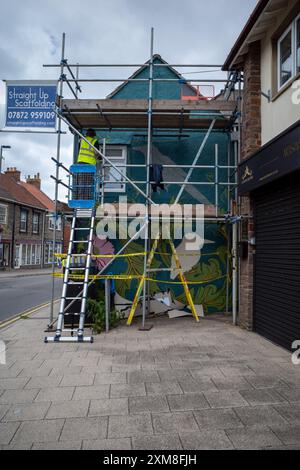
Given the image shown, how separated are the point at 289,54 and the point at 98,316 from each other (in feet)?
20.0

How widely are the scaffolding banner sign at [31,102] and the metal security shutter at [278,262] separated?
15.7 feet

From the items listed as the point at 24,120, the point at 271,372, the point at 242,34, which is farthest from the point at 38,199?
the point at 271,372

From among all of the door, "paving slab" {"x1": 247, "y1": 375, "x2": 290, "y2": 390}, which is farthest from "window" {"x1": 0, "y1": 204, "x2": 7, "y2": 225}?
"paving slab" {"x1": 247, "y1": 375, "x2": 290, "y2": 390}

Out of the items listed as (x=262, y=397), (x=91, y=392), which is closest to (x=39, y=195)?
(x=91, y=392)

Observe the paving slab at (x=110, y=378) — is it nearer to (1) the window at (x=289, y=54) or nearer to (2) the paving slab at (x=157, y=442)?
(2) the paving slab at (x=157, y=442)

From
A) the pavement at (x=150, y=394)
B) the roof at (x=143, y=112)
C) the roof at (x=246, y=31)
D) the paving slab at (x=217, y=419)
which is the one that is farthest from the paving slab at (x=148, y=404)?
the roof at (x=246, y=31)

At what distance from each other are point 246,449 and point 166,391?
136 centimetres

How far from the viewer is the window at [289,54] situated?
6058 mm

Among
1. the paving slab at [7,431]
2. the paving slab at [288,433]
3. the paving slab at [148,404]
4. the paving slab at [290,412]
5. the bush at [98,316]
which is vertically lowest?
the paving slab at [7,431]

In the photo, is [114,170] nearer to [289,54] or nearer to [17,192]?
[289,54]

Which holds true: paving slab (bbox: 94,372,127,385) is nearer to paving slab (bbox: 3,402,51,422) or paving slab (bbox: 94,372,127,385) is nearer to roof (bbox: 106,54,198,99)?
paving slab (bbox: 3,402,51,422)

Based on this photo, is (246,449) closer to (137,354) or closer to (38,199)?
(137,354)

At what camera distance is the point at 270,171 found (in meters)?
5.93

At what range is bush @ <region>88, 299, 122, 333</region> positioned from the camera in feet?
23.8
